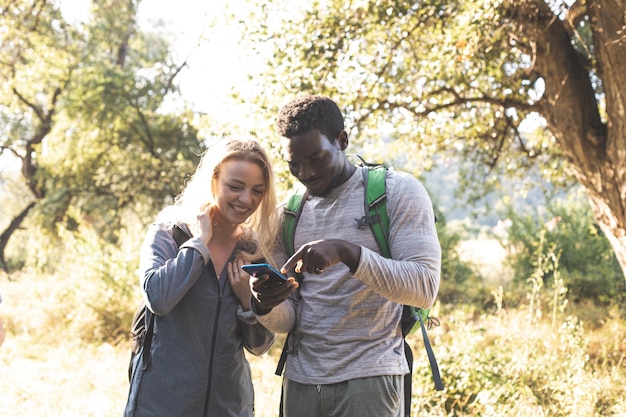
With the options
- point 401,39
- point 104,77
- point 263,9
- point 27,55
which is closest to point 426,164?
point 401,39

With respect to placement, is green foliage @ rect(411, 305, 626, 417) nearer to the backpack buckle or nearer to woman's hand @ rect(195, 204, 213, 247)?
the backpack buckle

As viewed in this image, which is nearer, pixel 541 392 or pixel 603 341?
pixel 541 392

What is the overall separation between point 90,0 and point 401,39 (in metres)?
14.9

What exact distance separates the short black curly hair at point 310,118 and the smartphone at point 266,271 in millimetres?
536

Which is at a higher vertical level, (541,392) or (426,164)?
(426,164)

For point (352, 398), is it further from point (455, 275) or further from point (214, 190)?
point (455, 275)

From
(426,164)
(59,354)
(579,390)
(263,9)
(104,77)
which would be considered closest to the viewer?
(579,390)

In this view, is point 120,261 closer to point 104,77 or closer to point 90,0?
point 104,77

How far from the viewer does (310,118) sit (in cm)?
239

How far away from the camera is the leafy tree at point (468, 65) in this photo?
5.96m

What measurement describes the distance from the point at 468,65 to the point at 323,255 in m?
6.32

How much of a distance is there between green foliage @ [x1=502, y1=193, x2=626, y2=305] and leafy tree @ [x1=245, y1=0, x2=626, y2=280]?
9.36ft

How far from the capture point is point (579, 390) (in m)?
4.72

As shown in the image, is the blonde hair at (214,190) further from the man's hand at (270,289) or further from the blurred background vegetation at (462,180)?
the blurred background vegetation at (462,180)
